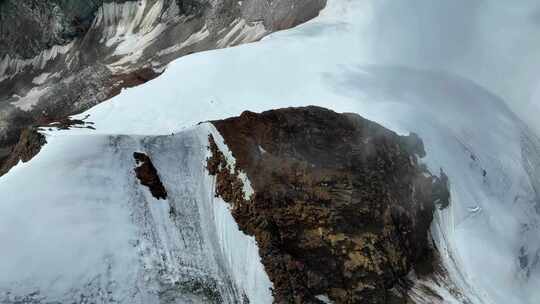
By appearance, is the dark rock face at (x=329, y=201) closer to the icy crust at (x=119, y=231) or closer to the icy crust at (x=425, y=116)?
the icy crust at (x=119, y=231)

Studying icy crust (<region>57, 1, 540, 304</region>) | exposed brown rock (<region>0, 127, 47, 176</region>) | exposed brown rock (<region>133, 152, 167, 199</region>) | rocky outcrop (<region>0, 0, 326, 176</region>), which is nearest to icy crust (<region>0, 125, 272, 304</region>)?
exposed brown rock (<region>133, 152, 167, 199</region>)

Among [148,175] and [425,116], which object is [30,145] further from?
[425,116]

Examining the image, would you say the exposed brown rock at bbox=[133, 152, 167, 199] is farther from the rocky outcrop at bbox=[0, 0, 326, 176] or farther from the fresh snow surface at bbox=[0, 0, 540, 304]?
the rocky outcrop at bbox=[0, 0, 326, 176]

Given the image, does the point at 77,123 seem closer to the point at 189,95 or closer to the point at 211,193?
the point at 189,95

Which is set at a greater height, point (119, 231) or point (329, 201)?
point (329, 201)

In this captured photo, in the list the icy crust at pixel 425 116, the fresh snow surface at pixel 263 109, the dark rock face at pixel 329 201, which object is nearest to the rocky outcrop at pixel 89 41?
the icy crust at pixel 425 116

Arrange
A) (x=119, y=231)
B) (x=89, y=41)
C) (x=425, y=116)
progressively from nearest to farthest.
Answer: (x=119, y=231), (x=425, y=116), (x=89, y=41)

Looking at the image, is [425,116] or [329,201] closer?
[329,201]

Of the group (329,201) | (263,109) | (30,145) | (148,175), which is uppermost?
(263,109)

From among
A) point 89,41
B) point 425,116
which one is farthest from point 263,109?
point 89,41
